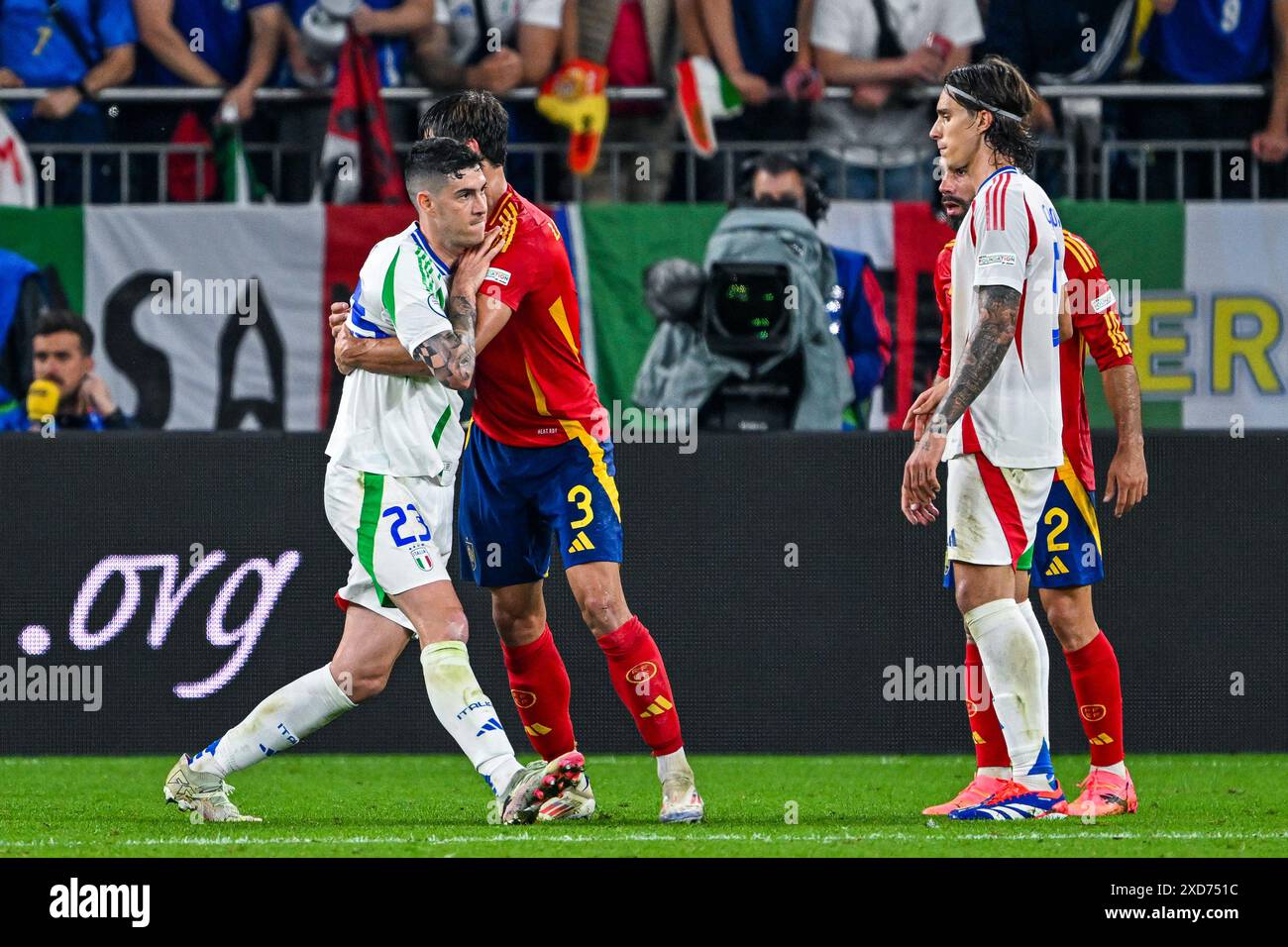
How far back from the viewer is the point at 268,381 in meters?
9.91

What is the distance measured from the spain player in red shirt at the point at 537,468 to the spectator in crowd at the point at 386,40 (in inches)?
186

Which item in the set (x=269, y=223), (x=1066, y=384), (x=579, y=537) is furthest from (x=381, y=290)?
(x=269, y=223)

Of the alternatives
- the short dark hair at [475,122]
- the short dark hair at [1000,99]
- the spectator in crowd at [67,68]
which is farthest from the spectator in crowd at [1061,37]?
the short dark hair at [475,122]

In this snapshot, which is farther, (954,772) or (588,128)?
(588,128)

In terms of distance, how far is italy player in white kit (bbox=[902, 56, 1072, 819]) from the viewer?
225 inches

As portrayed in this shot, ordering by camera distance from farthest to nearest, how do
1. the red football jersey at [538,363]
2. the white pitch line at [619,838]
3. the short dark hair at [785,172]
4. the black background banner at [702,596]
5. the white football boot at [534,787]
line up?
Answer: 1. the short dark hair at [785,172]
2. the black background banner at [702,596]
3. the red football jersey at [538,363]
4. the white football boot at [534,787]
5. the white pitch line at [619,838]

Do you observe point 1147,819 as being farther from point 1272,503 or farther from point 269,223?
point 269,223

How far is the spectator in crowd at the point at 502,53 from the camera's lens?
10.5 m

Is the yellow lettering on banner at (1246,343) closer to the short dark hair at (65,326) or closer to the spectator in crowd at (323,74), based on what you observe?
the spectator in crowd at (323,74)

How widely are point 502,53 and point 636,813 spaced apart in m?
5.47

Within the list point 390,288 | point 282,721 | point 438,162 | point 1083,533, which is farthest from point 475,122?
point 1083,533

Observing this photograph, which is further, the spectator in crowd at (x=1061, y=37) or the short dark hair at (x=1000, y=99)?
the spectator in crowd at (x=1061, y=37)
